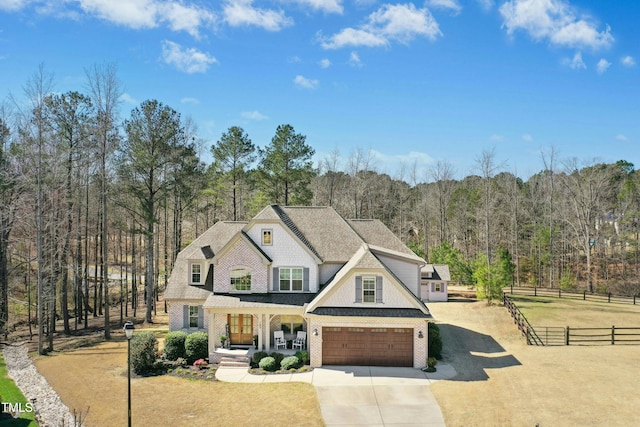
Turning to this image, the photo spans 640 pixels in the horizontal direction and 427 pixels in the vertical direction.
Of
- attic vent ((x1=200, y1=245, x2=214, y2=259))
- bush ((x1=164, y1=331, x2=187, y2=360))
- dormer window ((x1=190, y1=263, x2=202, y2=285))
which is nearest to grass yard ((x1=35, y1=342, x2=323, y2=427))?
bush ((x1=164, y1=331, x2=187, y2=360))

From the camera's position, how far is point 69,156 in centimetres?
3053

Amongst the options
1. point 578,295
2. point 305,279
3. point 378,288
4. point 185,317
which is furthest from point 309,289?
point 578,295

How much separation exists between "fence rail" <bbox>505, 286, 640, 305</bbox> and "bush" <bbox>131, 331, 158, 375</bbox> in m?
37.2

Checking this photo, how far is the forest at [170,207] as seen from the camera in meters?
29.2

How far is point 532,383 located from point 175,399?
52.2 feet

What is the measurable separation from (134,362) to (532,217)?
57.3 m

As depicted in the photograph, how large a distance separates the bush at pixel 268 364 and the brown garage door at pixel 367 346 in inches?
103

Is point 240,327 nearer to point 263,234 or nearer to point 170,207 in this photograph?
point 263,234

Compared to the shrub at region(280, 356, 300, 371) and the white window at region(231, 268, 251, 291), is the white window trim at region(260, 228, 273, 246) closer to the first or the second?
the white window at region(231, 268, 251, 291)

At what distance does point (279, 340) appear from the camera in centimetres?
2542

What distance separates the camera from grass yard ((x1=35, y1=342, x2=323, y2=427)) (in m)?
17.1

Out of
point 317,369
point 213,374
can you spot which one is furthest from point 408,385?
point 213,374

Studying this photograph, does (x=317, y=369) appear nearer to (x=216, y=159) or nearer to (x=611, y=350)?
(x=611, y=350)

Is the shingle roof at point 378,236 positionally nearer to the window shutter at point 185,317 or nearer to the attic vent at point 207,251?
the attic vent at point 207,251
